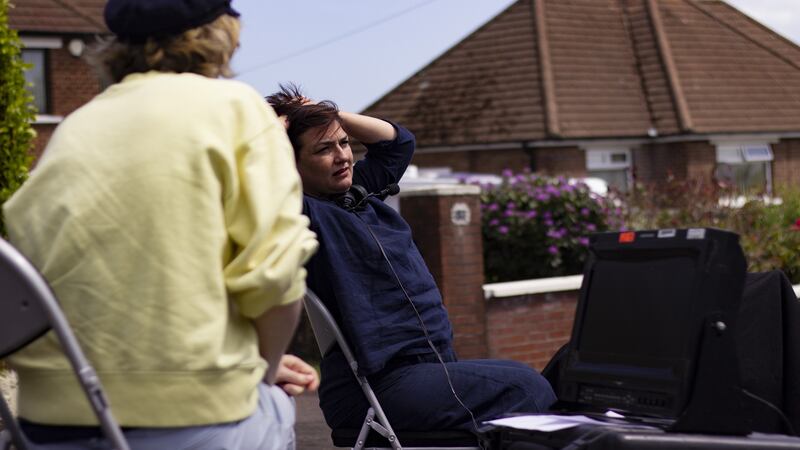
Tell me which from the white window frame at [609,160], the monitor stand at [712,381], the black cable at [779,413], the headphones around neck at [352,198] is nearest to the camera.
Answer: the monitor stand at [712,381]

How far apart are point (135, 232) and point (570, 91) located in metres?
27.2

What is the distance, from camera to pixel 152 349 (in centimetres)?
225

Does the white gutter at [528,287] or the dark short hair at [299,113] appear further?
the white gutter at [528,287]

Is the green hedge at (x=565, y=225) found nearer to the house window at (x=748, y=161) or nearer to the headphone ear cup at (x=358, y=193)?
the headphone ear cup at (x=358, y=193)

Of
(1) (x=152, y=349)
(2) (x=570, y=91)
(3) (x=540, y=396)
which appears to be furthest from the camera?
(2) (x=570, y=91)

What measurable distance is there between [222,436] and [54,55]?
23.2m

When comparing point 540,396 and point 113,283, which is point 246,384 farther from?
point 540,396

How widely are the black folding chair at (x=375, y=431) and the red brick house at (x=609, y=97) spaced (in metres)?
23.1

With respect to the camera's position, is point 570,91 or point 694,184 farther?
point 570,91

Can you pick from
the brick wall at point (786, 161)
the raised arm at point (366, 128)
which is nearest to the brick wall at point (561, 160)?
the brick wall at point (786, 161)

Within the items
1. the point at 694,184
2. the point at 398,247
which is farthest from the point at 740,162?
the point at 398,247

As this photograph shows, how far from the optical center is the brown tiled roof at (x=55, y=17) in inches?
952

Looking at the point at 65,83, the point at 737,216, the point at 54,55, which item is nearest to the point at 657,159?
the point at 65,83

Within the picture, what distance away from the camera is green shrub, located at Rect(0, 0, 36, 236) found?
32.7 ft
